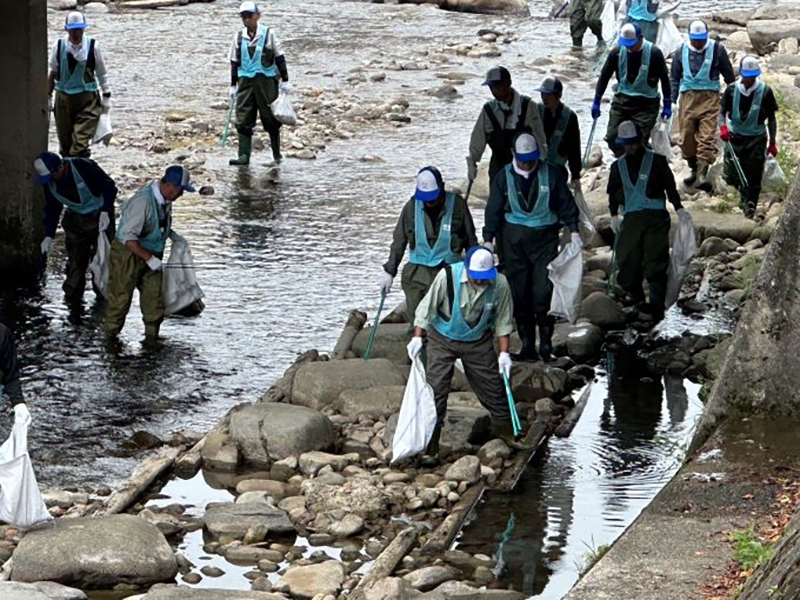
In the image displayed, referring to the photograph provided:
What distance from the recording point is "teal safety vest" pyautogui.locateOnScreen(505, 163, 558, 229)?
12.3 metres

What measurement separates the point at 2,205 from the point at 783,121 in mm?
9808

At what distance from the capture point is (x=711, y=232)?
52.9ft

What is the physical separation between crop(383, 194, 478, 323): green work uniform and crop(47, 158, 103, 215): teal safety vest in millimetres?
2977

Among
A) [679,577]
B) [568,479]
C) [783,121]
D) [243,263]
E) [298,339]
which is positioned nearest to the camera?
[679,577]

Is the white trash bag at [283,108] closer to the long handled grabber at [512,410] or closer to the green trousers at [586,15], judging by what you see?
the long handled grabber at [512,410]

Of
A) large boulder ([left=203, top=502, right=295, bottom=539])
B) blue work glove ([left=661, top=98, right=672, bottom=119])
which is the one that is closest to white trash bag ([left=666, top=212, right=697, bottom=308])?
blue work glove ([left=661, top=98, right=672, bottom=119])

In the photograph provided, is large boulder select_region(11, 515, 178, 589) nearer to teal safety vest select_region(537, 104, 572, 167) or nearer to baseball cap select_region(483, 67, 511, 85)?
baseball cap select_region(483, 67, 511, 85)

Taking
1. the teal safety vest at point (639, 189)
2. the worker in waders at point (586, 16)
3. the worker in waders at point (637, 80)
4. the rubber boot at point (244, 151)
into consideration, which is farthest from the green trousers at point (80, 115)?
the worker in waders at point (586, 16)

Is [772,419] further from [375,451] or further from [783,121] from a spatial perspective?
[783,121]

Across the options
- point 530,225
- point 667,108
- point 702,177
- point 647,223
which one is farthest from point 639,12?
point 530,225

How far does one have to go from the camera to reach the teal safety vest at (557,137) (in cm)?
1458

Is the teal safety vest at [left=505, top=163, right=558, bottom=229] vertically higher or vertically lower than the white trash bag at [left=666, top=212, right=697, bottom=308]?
higher

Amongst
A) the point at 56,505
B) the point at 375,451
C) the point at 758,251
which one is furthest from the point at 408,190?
the point at 56,505

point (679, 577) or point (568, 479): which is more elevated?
point (679, 577)
